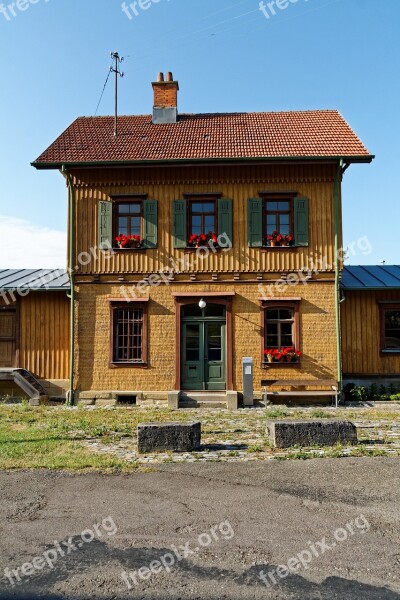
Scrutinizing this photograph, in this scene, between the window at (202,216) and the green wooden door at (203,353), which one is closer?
the green wooden door at (203,353)

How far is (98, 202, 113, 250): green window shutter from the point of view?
14531mm

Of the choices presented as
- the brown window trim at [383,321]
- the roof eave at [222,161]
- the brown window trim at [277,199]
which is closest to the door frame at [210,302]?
the brown window trim at [277,199]

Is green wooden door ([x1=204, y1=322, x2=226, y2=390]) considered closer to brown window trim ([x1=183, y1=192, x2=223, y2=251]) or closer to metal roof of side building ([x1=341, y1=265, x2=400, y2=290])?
brown window trim ([x1=183, y1=192, x2=223, y2=251])

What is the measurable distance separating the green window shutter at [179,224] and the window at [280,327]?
300cm

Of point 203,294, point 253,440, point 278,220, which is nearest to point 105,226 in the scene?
point 203,294

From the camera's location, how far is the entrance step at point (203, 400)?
1348cm

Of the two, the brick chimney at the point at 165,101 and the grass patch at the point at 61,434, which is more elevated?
the brick chimney at the point at 165,101

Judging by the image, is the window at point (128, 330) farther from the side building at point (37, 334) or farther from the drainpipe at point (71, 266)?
the side building at point (37, 334)

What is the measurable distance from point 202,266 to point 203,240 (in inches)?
30.1

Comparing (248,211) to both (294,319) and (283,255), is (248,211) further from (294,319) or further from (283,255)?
(294,319)

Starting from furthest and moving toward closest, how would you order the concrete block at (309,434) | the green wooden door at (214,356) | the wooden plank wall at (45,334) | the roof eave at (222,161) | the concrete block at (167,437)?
the wooden plank wall at (45,334) < the green wooden door at (214,356) < the roof eave at (222,161) < the concrete block at (309,434) < the concrete block at (167,437)

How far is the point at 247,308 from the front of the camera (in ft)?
46.9

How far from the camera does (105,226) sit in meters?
14.6

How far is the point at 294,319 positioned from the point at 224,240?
310 cm
